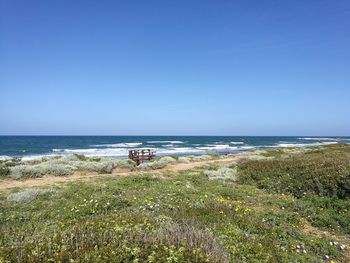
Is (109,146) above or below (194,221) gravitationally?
below

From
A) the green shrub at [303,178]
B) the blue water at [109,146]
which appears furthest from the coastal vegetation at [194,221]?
the blue water at [109,146]

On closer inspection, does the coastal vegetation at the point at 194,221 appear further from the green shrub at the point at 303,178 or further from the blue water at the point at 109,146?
the blue water at the point at 109,146

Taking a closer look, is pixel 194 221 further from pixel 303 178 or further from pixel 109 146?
pixel 109 146

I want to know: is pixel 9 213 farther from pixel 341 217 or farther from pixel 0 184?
pixel 341 217

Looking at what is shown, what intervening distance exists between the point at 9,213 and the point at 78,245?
763 centimetres

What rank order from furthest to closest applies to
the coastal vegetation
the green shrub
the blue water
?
the blue water → the green shrub → the coastal vegetation

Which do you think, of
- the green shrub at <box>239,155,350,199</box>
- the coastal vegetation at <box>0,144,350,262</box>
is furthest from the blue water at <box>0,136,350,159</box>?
the coastal vegetation at <box>0,144,350,262</box>

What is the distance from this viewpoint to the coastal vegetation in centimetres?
507

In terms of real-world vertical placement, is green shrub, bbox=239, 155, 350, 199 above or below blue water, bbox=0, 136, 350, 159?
above

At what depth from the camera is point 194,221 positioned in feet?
25.9

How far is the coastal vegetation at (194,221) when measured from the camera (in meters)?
5.07

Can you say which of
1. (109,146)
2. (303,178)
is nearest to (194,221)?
(303,178)

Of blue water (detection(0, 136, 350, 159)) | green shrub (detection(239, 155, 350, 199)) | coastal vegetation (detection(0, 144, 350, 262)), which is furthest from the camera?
blue water (detection(0, 136, 350, 159))

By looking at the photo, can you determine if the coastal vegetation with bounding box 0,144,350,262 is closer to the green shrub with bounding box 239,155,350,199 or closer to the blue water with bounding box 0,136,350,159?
the green shrub with bounding box 239,155,350,199
